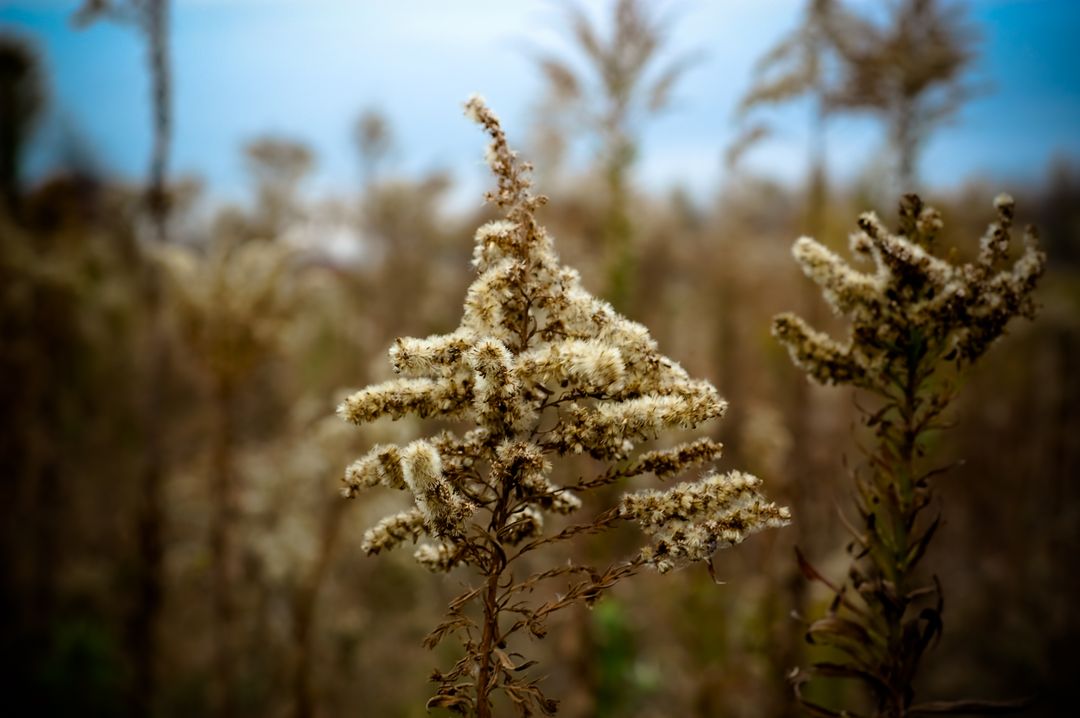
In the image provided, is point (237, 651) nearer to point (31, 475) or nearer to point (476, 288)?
point (31, 475)

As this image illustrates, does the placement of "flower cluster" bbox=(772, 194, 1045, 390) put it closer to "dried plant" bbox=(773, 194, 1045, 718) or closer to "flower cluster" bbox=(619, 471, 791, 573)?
"dried plant" bbox=(773, 194, 1045, 718)

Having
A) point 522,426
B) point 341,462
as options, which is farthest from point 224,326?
point 522,426

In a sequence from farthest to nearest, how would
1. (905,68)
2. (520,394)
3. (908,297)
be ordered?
(905,68) → (908,297) → (520,394)

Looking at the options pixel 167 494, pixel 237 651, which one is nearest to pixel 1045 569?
pixel 237 651

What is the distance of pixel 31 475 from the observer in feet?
27.9

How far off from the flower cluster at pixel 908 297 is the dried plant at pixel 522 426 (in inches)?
25.8

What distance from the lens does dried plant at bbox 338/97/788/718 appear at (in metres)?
1.51

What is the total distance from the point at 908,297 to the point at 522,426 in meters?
1.21

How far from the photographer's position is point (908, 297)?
6.41 ft

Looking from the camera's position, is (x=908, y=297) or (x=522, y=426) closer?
(x=522, y=426)

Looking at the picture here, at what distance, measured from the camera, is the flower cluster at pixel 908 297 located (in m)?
1.90

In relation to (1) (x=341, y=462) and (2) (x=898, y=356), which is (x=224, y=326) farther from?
(2) (x=898, y=356)

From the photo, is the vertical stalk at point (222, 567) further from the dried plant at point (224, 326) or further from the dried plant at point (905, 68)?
the dried plant at point (905, 68)

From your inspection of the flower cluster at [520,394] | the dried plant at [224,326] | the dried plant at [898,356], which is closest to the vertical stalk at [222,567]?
the dried plant at [224,326]
